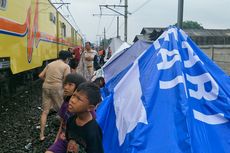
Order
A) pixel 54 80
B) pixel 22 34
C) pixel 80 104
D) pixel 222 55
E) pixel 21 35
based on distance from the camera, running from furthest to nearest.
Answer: pixel 222 55 → pixel 22 34 → pixel 21 35 → pixel 54 80 → pixel 80 104

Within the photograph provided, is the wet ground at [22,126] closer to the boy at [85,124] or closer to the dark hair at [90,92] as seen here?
the boy at [85,124]

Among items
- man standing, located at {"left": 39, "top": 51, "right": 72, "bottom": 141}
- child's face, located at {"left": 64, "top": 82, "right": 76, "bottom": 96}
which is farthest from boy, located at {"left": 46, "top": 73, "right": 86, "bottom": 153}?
man standing, located at {"left": 39, "top": 51, "right": 72, "bottom": 141}

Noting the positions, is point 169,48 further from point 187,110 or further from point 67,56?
point 67,56

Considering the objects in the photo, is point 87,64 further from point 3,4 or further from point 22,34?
point 3,4

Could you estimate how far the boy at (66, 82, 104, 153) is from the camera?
3135mm

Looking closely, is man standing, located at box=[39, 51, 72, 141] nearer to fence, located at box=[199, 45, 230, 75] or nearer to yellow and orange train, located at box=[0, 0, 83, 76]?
yellow and orange train, located at box=[0, 0, 83, 76]

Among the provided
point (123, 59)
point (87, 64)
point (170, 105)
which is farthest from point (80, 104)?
point (87, 64)

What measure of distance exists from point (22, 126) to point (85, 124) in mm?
5316

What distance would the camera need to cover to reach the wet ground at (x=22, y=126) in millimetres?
6625

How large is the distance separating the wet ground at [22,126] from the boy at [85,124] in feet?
10.7

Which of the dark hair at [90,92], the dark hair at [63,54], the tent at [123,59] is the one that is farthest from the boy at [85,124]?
the tent at [123,59]

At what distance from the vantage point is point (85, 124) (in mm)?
3234

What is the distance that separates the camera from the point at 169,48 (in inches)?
180

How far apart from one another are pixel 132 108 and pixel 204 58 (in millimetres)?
1119
